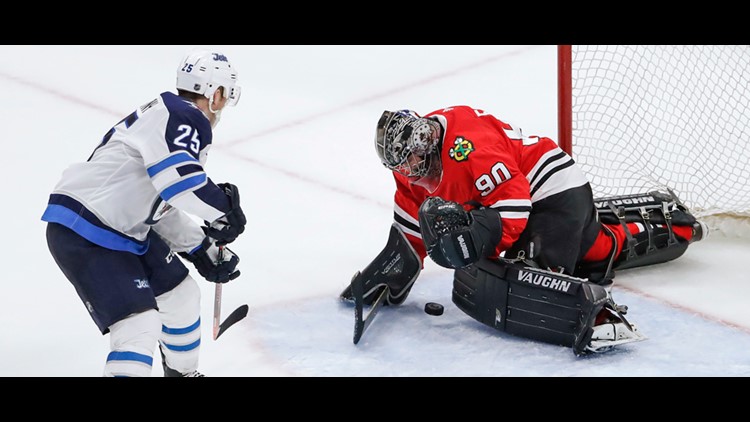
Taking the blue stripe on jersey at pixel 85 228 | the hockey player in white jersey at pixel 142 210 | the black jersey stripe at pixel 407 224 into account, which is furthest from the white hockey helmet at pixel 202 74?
the black jersey stripe at pixel 407 224

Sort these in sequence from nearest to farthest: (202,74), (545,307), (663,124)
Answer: (202,74) → (545,307) → (663,124)

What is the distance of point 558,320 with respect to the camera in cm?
300

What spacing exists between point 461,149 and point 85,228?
1033mm

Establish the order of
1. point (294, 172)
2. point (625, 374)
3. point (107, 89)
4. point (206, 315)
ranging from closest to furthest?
point (625, 374), point (206, 315), point (294, 172), point (107, 89)

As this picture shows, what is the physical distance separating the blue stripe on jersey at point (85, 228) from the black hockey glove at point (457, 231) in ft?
2.64

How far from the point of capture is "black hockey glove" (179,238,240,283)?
2961 mm

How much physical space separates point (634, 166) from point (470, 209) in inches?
52.1

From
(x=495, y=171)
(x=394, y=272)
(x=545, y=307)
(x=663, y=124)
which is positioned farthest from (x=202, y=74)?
(x=663, y=124)

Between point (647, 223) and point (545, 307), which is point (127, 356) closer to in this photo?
point (545, 307)

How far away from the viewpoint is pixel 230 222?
107 inches

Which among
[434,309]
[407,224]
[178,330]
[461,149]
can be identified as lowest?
[434,309]

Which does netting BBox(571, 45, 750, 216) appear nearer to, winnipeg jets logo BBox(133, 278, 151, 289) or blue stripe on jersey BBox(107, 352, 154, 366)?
winnipeg jets logo BBox(133, 278, 151, 289)

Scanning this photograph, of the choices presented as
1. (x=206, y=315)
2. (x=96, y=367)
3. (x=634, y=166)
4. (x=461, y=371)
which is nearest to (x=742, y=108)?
(x=634, y=166)
